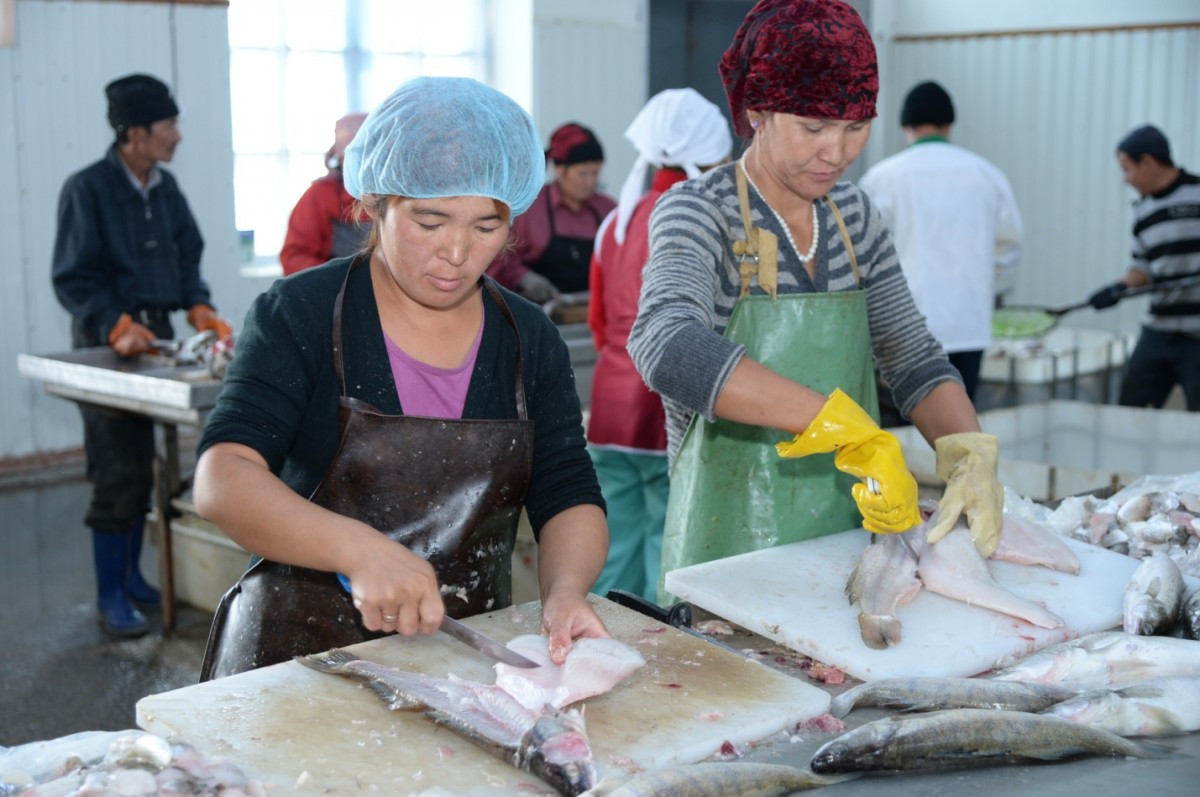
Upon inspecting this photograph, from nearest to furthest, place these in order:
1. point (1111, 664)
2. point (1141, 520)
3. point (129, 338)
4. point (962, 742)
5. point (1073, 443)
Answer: point (962, 742)
point (1111, 664)
point (1141, 520)
point (1073, 443)
point (129, 338)

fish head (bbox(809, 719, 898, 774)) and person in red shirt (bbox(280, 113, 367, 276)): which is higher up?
person in red shirt (bbox(280, 113, 367, 276))

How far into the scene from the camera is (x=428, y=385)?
2295 millimetres

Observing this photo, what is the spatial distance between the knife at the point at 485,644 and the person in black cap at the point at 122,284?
3457mm

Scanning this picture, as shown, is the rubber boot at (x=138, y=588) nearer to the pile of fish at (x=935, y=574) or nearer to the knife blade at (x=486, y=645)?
the knife blade at (x=486, y=645)

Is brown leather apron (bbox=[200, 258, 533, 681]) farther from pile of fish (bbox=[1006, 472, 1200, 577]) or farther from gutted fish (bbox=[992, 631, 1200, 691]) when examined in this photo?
pile of fish (bbox=[1006, 472, 1200, 577])

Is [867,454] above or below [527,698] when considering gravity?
above

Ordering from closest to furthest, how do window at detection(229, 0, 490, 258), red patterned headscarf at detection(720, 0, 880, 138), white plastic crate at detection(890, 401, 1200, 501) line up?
red patterned headscarf at detection(720, 0, 880, 138)
white plastic crate at detection(890, 401, 1200, 501)
window at detection(229, 0, 490, 258)

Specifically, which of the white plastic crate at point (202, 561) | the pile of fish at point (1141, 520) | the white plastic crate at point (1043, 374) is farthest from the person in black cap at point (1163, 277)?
the white plastic crate at point (202, 561)

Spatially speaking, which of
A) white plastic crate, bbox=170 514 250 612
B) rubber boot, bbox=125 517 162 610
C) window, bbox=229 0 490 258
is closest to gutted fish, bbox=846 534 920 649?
white plastic crate, bbox=170 514 250 612

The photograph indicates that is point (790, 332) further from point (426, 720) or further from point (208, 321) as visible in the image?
point (208, 321)

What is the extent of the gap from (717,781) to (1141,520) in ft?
5.50

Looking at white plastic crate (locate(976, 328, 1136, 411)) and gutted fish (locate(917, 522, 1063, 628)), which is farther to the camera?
white plastic crate (locate(976, 328, 1136, 411))

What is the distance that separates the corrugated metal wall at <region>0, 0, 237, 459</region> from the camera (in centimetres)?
736

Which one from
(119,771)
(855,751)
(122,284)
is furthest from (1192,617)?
(122,284)
